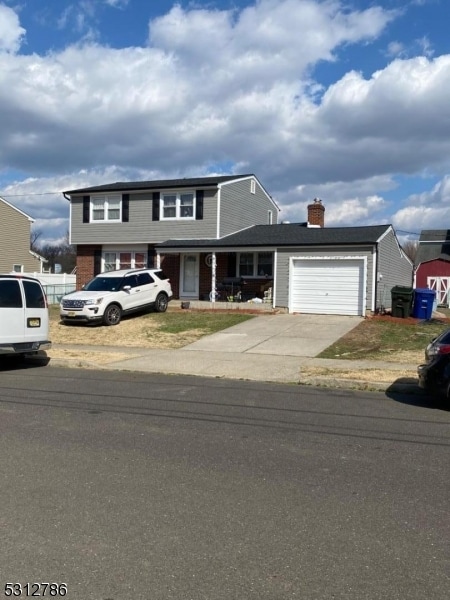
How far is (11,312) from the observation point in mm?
12055

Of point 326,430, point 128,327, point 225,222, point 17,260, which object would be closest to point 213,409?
point 326,430

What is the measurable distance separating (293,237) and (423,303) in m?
5.95

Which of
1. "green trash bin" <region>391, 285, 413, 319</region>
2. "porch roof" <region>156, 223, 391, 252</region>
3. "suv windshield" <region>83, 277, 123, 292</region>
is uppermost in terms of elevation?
"porch roof" <region>156, 223, 391, 252</region>

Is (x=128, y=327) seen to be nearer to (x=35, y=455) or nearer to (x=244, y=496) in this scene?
(x=35, y=455)

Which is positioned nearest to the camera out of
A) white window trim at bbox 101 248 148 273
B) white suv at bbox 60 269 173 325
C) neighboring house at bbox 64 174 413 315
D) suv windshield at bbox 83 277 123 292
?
white suv at bbox 60 269 173 325

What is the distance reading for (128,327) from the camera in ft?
62.4

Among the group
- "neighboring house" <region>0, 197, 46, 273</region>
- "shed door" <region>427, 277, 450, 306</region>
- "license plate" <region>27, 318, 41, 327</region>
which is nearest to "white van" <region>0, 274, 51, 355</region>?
"license plate" <region>27, 318, 41, 327</region>

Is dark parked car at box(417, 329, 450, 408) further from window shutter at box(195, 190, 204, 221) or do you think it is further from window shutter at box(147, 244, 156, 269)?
window shutter at box(147, 244, 156, 269)

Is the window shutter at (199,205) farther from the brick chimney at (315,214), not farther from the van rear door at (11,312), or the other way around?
the van rear door at (11,312)

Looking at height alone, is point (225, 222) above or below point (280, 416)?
above

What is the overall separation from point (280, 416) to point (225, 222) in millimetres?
19764

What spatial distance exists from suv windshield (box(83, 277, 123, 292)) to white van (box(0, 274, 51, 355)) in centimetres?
721

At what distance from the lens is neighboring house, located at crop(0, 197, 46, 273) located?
40438 millimetres

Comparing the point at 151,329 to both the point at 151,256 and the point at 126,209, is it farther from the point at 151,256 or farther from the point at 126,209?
the point at 126,209
